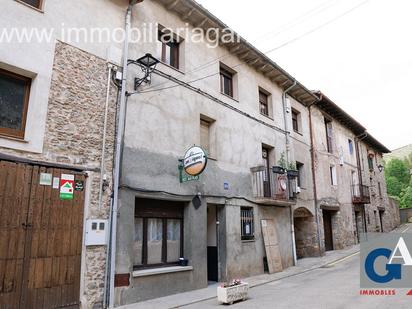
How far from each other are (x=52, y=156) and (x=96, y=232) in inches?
71.6

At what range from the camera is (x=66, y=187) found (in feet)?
21.5

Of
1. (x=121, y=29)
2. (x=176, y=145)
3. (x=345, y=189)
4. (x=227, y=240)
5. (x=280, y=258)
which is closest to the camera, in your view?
(x=121, y=29)

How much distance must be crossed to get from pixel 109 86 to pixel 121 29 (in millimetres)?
1630

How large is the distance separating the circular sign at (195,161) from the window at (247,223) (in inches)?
137

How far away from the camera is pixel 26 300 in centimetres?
571

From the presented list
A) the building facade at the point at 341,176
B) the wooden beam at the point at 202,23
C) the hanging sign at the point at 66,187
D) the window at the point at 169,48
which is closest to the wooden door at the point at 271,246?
the building facade at the point at 341,176

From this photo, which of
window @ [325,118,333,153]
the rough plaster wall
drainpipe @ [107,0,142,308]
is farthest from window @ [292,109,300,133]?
the rough plaster wall

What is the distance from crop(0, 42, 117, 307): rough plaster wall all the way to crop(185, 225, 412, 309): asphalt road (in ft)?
7.80

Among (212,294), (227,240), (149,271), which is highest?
(227,240)

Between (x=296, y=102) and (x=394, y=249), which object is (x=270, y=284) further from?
(x=296, y=102)

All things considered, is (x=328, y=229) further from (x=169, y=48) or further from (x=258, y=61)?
(x=169, y=48)

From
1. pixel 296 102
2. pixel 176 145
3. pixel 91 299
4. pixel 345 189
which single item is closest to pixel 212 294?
pixel 91 299

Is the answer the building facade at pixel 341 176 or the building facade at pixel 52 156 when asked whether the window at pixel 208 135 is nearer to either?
the building facade at pixel 52 156

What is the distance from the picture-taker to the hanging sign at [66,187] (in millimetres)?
6500
